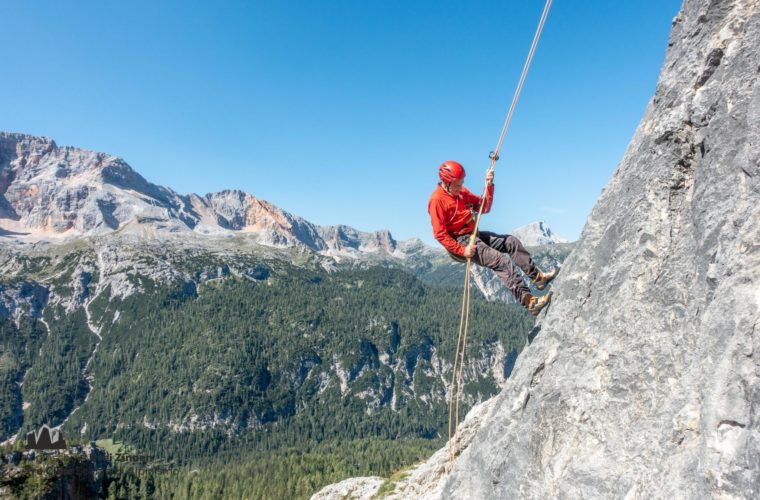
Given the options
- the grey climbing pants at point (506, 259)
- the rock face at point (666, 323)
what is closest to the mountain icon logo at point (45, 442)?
the grey climbing pants at point (506, 259)

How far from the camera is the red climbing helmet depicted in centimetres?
1244

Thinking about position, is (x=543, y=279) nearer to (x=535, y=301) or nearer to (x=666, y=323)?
(x=535, y=301)

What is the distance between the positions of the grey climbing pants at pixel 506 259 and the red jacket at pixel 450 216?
45cm

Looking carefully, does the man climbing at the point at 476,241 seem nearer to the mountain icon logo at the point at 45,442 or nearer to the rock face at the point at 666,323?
the rock face at the point at 666,323

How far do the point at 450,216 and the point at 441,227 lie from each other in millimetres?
487

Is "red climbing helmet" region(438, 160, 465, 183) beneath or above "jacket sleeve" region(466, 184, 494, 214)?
above

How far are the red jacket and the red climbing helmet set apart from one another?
0.44 metres

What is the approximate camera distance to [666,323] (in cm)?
859

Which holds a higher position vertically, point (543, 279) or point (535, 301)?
point (543, 279)

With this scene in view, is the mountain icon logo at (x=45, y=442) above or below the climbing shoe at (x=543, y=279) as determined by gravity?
below

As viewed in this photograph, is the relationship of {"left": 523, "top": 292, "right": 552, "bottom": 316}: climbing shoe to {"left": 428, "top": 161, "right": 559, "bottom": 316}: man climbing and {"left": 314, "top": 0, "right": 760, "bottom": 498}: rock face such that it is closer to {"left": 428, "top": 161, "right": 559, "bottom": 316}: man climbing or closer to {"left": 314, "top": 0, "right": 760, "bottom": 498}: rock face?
{"left": 428, "top": 161, "right": 559, "bottom": 316}: man climbing

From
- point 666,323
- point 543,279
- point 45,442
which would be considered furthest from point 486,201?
point 45,442

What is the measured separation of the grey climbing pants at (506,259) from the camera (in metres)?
12.1

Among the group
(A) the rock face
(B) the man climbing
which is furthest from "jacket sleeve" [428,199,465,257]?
(A) the rock face
